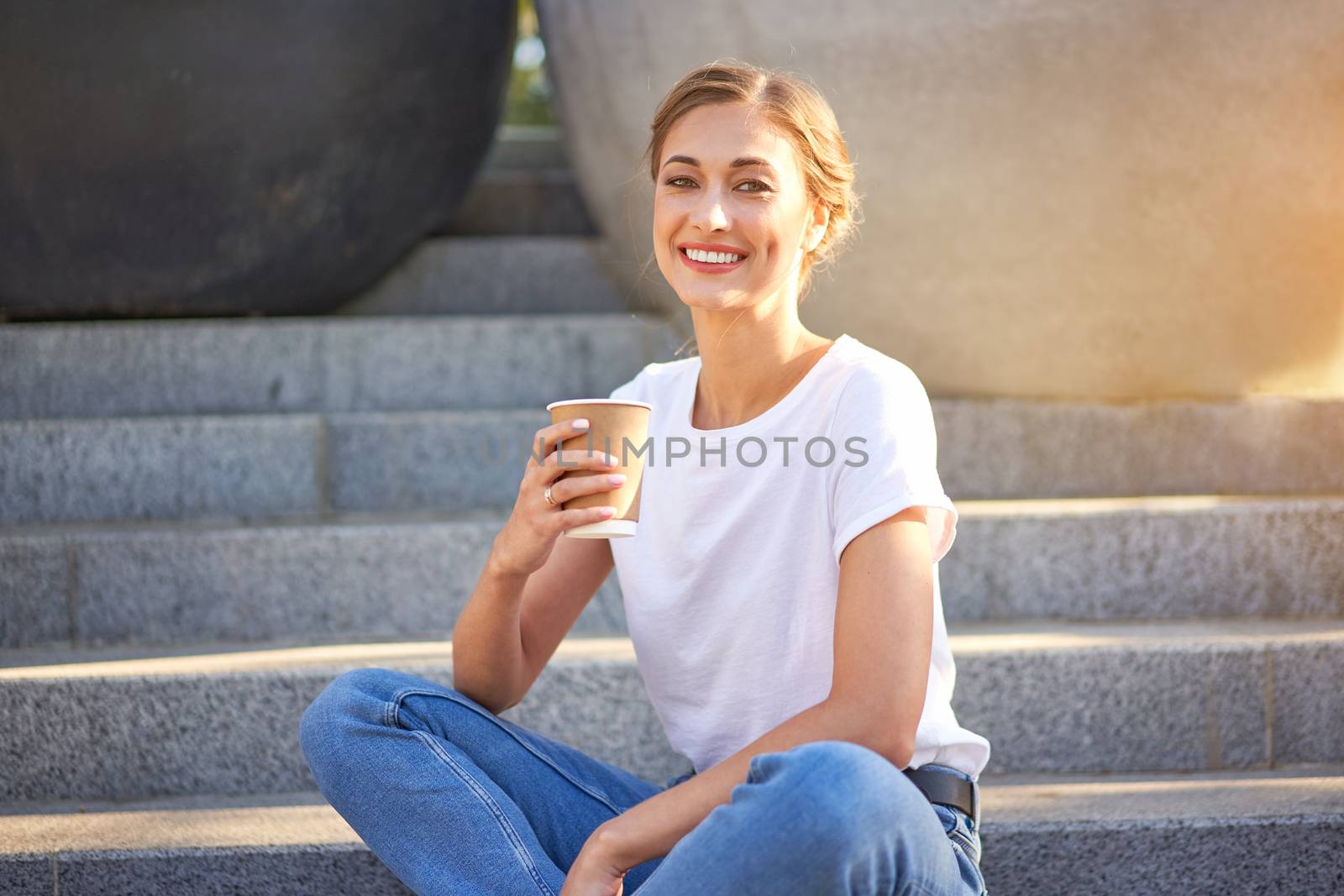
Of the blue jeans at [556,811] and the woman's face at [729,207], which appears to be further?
the woman's face at [729,207]

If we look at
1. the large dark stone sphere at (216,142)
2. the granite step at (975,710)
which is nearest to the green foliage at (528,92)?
the large dark stone sphere at (216,142)

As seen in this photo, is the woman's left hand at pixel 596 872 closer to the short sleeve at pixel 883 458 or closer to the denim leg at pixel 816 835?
the denim leg at pixel 816 835

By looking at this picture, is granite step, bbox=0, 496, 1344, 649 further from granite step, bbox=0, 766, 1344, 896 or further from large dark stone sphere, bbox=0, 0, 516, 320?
large dark stone sphere, bbox=0, 0, 516, 320

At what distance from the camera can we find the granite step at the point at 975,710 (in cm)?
261

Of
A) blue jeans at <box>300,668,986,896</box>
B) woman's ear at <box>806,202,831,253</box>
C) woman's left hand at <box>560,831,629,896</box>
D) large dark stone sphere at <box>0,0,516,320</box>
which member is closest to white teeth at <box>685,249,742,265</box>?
woman's ear at <box>806,202,831,253</box>

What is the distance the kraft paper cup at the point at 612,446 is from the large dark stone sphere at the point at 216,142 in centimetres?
267

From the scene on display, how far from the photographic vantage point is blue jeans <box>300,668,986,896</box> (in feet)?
4.85

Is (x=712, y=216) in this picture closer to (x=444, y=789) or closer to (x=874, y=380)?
(x=874, y=380)

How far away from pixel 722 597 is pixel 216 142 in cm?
271

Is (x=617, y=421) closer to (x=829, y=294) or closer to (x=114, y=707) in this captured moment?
(x=114, y=707)

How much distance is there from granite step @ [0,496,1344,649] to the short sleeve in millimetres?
1320

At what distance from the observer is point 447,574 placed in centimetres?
307

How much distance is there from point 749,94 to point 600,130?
2220 millimetres

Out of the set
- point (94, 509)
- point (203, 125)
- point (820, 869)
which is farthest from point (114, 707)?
point (203, 125)
